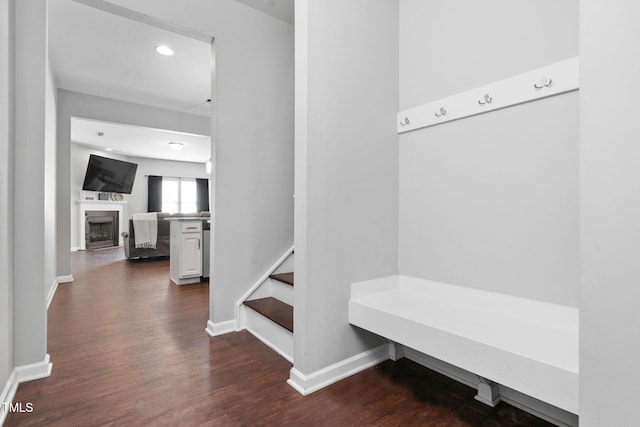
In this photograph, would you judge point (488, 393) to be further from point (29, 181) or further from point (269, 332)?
point (29, 181)

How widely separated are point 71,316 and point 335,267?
8.68 feet

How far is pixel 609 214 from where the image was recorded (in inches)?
36.9

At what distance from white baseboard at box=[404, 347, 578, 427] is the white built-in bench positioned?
0.37m

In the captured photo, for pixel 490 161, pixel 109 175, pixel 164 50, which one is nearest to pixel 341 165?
pixel 490 161

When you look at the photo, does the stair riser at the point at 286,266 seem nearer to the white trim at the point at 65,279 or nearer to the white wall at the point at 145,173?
the white trim at the point at 65,279

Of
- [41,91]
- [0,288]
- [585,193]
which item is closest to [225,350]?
[0,288]

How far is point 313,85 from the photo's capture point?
1704mm

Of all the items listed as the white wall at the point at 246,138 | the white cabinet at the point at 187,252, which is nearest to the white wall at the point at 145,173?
the white cabinet at the point at 187,252

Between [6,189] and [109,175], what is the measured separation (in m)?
7.43

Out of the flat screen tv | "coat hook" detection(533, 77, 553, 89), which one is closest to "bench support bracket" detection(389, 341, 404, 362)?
"coat hook" detection(533, 77, 553, 89)

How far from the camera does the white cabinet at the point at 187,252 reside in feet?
13.4

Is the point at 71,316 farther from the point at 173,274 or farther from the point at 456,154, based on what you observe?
the point at 456,154

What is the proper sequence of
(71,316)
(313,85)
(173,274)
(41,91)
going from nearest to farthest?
(313,85) → (41,91) → (71,316) → (173,274)

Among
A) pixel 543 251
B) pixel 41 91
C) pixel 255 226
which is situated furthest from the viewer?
pixel 255 226
